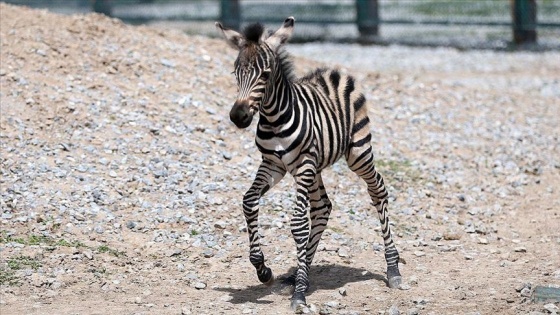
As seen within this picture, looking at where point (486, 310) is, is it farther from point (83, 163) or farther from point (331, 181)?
point (83, 163)

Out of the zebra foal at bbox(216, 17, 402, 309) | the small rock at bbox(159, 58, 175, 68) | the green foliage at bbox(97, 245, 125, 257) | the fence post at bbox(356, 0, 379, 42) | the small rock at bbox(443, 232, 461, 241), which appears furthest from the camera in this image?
the fence post at bbox(356, 0, 379, 42)

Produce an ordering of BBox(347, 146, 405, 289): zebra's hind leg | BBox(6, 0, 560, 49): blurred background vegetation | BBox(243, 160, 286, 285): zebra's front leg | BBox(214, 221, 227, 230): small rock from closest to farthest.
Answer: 1. BBox(243, 160, 286, 285): zebra's front leg
2. BBox(347, 146, 405, 289): zebra's hind leg
3. BBox(214, 221, 227, 230): small rock
4. BBox(6, 0, 560, 49): blurred background vegetation

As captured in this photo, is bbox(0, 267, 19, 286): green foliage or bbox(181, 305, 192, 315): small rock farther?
bbox(0, 267, 19, 286): green foliage

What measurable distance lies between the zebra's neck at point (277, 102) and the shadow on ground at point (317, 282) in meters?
1.43

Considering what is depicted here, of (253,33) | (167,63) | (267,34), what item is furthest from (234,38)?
(167,63)

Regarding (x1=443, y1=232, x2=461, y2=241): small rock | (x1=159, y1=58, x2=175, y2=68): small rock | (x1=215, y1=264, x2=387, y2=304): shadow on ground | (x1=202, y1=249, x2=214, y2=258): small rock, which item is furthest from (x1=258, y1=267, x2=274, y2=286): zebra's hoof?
(x1=159, y1=58, x2=175, y2=68): small rock

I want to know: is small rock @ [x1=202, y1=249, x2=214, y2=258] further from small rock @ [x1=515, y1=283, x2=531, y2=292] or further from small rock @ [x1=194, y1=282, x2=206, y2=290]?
small rock @ [x1=515, y1=283, x2=531, y2=292]

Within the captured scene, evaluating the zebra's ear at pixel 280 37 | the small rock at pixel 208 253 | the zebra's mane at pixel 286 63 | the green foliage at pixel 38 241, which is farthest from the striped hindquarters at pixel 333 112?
the green foliage at pixel 38 241

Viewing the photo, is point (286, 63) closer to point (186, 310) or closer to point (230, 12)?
point (186, 310)

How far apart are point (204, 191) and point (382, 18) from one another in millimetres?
13633

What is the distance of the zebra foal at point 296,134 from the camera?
24.5ft

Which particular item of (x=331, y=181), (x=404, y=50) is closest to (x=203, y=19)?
(x=404, y=50)

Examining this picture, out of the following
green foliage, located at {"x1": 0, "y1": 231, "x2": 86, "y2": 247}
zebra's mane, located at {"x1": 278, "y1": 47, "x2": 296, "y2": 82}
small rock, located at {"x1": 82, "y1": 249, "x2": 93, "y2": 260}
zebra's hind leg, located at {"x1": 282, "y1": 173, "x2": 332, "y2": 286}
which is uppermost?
zebra's mane, located at {"x1": 278, "y1": 47, "x2": 296, "y2": 82}

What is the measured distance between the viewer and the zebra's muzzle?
7.09m
